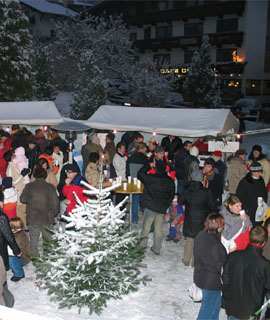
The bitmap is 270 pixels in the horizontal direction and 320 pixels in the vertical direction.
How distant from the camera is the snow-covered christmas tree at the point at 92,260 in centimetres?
506

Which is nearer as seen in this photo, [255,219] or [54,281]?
[54,281]

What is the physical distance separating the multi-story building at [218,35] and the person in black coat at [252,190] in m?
27.8

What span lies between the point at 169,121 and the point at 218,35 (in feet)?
87.2

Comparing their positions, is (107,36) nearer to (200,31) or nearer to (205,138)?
(200,31)

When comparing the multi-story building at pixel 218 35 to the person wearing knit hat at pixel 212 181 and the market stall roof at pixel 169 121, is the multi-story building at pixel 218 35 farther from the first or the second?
the person wearing knit hat at pixel 212 181

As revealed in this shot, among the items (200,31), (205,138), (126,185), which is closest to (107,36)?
(200,31)

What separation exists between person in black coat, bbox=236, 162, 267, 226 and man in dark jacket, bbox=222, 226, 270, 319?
9.23ft

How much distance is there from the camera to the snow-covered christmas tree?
5062 millimetres

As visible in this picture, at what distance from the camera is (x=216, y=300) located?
16.4 ft

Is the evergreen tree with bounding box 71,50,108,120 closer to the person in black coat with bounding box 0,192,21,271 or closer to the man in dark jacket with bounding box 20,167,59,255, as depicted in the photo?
the man in dark jacket with bounding box 20,167,59,255

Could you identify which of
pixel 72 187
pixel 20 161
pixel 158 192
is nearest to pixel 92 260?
pixel 72 187

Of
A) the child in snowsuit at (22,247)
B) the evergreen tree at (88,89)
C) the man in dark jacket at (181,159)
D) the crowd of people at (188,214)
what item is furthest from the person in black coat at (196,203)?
the evergreen tree at (88,89)

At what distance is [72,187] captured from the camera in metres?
6.51

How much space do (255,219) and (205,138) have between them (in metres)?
4.01
